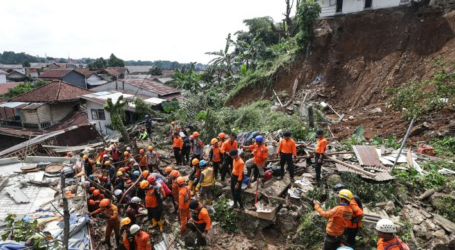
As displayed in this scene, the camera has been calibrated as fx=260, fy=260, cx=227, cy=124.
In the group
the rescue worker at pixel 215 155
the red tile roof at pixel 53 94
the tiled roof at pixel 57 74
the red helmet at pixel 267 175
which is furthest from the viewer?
the tiled roof at pixel 57 74

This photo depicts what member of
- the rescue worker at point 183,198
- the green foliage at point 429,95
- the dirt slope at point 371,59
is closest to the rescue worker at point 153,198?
the rescue worker at point 183,198

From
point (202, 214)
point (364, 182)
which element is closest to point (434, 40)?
point (364, 182)

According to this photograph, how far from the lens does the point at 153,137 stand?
52.0 ft

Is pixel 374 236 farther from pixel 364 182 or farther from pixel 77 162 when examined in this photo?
pixel 77 162

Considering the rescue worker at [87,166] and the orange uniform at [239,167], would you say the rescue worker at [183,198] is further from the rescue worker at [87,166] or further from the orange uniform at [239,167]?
the rescue worker at [87,166]

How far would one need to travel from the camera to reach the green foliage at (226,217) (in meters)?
7.51

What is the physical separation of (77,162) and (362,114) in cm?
1363

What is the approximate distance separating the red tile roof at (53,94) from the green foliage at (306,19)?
63.5 ft

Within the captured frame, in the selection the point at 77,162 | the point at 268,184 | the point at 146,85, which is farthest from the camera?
the point at 146,85

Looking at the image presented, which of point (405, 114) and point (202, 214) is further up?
point (405, 114)

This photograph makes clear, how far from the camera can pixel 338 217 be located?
197 inches

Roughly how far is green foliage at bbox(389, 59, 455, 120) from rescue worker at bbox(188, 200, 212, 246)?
9.23 m

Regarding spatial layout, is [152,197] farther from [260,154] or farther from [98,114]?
[98,114]

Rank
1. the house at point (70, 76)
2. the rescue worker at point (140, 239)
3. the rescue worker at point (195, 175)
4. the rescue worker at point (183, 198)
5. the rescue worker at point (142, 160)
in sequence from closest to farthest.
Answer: the rescue worker at point (140, 239), the rescue worker at point (183, 198), the rescue worker at point (195, 175), the rescue worker at point (142, 160), the house at point (70, 76)
